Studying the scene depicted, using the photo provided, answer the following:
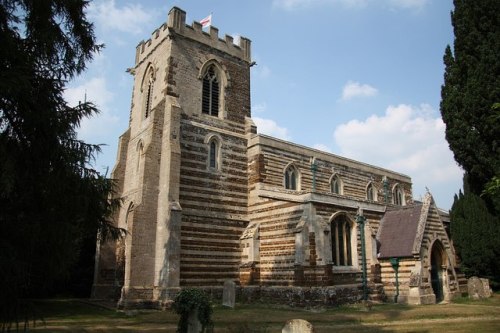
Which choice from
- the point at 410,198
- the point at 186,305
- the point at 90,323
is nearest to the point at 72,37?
the point at 186,305

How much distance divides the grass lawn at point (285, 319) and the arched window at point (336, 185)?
11.3 m

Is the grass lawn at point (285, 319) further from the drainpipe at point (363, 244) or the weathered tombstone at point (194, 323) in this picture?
the drainpipe at point (363, 244)

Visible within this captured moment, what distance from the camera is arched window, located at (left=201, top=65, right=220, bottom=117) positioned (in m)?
26.8

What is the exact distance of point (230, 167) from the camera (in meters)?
26.1

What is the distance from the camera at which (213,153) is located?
2588cm

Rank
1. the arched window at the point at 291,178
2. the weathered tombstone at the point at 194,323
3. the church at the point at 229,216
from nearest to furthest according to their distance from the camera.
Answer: the weathered tombstone at the point at 194,323
the church at the point at 229,216
the arched window at the point at 291,178

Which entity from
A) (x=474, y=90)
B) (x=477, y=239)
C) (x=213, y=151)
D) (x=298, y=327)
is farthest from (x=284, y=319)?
(x=474, y=90)

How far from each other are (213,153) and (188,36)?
24.6 feet

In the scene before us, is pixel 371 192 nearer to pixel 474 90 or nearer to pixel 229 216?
pixel 474 90

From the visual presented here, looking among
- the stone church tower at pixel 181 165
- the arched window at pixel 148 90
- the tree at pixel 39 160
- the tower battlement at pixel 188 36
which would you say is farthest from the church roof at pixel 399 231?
the tree at pixel 39 160

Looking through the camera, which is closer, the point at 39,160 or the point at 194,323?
the point at 39,160

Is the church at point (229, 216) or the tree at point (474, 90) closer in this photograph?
the church at point (229, 216)

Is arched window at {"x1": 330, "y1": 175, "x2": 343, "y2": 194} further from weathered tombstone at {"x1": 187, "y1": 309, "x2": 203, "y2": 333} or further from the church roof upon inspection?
weathered tombstone at {"x1": 187, "y1": 309, "x2": 203, "y2": 333}

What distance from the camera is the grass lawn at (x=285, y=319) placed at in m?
14.1
